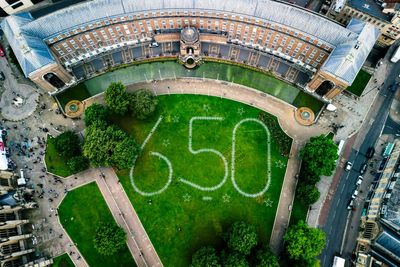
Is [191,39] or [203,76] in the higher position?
[191,39]

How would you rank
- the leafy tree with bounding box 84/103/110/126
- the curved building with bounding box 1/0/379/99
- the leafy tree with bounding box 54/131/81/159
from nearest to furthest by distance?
1. the curved building with bounding box 1/0/379/99
2. the leafy tree with bounding box 54/131/81/159
3. the leafy tree with bounding box 84/103/110/126

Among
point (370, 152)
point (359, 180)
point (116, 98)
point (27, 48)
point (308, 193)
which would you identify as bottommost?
point (308, 193)

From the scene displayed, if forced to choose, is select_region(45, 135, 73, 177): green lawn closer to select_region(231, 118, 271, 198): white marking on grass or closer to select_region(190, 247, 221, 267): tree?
select_region(190, 247, 221, 267): tree

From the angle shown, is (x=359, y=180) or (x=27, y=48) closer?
(x=27, y=48)

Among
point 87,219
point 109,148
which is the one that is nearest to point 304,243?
point 109,148

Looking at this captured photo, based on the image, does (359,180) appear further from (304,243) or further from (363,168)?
(304,243)

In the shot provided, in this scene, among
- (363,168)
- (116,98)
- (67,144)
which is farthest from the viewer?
(363,168)

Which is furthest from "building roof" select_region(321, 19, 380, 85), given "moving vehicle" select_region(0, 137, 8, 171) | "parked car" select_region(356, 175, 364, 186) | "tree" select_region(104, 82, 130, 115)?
"moving vehicle" select_region(0, 137, 8, 171)
